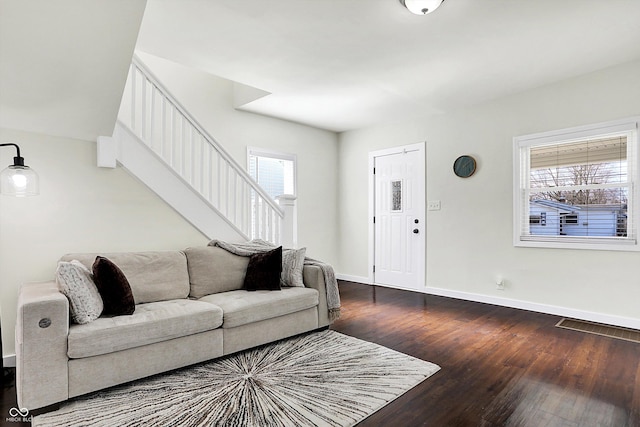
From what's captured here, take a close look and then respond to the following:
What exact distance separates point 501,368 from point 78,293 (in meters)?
2.93

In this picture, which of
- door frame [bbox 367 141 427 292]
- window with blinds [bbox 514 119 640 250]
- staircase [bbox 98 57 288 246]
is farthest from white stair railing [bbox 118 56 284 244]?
window with blinds [bbox 514 119 640 250]

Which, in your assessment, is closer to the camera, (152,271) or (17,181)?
(17,181)

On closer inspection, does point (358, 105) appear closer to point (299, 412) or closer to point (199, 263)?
point (199, 263)

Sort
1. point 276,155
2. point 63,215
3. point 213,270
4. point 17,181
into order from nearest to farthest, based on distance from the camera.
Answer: point 17,181
point 63,215
point 213,270
point 276,155

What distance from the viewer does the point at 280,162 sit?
5.44 metres

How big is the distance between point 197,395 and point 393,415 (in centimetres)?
118

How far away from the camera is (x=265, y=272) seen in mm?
3229

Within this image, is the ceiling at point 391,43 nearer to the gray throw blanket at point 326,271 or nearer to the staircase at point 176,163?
the staircase at point 176,163

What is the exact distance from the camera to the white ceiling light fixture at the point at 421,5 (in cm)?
238

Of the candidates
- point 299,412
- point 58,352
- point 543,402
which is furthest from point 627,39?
point 58,352

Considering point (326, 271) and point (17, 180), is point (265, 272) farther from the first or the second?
point (17, 180)

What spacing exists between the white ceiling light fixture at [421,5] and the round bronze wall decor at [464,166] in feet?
8.38

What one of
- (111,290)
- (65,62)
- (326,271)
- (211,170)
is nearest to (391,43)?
(326,271)

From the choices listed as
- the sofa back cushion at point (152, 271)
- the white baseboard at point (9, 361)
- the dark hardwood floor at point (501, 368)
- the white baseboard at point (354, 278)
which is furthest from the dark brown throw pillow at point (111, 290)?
the white baseboard at point (354, 278)
